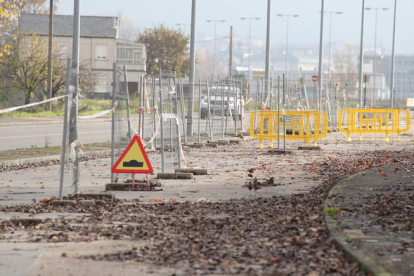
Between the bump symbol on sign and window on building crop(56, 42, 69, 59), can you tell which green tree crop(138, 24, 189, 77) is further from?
the bump symbol on sign

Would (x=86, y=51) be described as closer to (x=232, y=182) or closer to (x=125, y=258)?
(x=232, y=182)

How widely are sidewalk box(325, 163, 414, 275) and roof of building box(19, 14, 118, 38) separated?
6701 centimetres

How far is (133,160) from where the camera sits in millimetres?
14391

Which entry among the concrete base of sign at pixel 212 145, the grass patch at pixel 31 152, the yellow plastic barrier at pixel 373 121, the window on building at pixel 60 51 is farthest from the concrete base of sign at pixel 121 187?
the window on building at pixel 60 51

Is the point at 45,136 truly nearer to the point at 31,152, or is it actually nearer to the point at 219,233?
the point at 31,152

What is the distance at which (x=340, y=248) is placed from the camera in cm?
844

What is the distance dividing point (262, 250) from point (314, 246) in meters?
0.54

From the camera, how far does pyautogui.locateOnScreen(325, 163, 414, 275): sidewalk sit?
771 cm

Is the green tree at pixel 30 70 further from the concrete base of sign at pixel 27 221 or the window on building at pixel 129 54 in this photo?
the concrete base of sign at pixel 27 221

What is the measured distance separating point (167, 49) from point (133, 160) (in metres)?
76.3

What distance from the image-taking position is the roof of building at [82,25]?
80562 millimetres

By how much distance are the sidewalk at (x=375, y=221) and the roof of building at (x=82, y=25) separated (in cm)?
6701

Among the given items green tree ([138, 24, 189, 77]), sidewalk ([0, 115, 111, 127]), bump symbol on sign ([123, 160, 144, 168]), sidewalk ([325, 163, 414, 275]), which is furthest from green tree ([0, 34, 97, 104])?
sidewalk ([325, 163, 414, 275])

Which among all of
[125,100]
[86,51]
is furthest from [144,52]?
[125,100]
